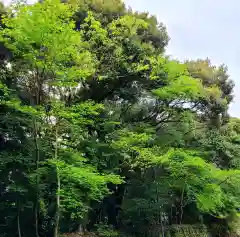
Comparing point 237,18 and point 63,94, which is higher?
point 237,18

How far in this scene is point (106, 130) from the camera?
11961mm

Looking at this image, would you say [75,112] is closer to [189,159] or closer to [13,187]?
[13,187]

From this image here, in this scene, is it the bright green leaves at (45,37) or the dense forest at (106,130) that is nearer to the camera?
the bright green leaves at (45,37)

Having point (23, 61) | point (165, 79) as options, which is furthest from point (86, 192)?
point (165, 79)

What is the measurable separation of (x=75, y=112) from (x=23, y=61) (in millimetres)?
2243

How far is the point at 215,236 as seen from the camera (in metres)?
14.1

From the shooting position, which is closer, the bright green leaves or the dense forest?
the bright green leaves

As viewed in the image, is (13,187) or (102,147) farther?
(102,147)

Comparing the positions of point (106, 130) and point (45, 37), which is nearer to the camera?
point (45, 37)

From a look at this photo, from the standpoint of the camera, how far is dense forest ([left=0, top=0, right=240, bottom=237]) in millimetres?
8688

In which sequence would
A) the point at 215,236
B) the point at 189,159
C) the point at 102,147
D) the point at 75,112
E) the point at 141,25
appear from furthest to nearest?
the point at 215,236, the point at 141,25, the point at 102,147, the point at 189,159, the point at 75,112

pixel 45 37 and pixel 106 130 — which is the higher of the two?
pixel 45 37

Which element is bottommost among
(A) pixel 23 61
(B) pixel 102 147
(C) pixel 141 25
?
(B) pixel 102 147

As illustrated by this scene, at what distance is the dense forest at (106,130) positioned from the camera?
8.69 m
